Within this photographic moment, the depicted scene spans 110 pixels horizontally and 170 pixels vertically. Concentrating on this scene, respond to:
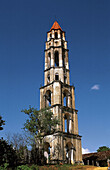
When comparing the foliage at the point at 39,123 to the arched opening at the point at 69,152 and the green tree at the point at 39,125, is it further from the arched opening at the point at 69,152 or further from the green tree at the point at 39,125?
the arched opening at the point at 69,152

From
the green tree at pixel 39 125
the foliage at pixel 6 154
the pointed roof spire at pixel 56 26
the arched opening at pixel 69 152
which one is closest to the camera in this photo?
the foliage at pixel 6 154

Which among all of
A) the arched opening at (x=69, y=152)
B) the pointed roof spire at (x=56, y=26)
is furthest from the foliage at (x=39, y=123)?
the pointed roof spire at (x=56, y=26)

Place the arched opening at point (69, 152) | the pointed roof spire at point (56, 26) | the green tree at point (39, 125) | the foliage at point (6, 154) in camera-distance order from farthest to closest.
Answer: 1. the pointed roof spire at point (56, 26)
2. the arched opening at point (69, 152)
3. the green tree at point (39, 125)
4. the foliage at point (6, 154)

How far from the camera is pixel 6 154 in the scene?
24.2m

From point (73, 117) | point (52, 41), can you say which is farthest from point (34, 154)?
point (52, 41)

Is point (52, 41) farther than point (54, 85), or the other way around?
point (52, 41)

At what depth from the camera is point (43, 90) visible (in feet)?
131

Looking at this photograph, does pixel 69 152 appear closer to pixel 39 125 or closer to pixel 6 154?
pixel 39 125

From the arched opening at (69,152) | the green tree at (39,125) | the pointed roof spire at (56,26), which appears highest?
the pointed roof spire at (56,26)

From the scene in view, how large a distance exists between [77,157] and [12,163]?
1316cm

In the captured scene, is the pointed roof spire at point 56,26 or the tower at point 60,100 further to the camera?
the pointed roof spire at point 56,26

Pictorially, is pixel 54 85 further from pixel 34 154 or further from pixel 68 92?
pixel 34 154

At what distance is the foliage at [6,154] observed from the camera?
901 inches

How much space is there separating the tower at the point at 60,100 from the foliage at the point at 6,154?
8.16 m
